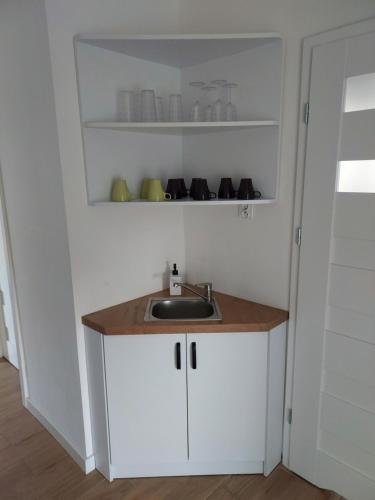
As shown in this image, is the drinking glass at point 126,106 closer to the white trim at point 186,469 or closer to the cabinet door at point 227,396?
the cabinet door at point 227,396

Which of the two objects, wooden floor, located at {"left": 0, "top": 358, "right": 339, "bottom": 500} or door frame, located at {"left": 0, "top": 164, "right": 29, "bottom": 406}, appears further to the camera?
door frame, located at {"left": 0, "top": 164, "right": 29, "bottom": 406}

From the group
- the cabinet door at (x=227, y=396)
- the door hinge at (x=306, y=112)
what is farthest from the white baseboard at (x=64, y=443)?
the door hinge at (x=306, y=112)

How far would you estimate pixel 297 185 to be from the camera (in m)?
1.74

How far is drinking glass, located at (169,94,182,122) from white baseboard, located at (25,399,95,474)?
77.7 inches

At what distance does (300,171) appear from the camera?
5.63 feet

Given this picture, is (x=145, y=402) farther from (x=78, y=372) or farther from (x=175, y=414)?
(x=78, y=372)

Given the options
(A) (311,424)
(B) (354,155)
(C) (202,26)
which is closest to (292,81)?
(B) (354,155)

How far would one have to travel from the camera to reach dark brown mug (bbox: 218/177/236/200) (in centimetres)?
191

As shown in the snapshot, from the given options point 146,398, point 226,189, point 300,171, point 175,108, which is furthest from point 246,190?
point 146,398

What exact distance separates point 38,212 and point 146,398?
3.82 feet

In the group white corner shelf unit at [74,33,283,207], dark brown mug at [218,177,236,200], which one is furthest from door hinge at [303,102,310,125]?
dark brown mug at [218,177,236,200]

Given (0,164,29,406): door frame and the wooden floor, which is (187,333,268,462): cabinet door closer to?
the wooden floor

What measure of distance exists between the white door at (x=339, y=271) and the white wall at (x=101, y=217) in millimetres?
884

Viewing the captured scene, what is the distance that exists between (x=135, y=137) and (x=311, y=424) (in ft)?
6.04
